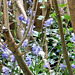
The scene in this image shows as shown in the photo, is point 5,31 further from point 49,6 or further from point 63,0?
point 63,0

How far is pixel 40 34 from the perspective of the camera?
1.50 metres

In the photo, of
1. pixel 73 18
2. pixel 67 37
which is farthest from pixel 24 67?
pixel 67 37

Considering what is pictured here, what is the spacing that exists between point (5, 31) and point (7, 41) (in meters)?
0.06

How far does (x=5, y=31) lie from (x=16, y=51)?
121 mm

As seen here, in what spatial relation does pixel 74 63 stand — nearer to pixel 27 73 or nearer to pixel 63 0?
pixel 27 73

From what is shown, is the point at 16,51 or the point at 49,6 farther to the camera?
the point at 49,6

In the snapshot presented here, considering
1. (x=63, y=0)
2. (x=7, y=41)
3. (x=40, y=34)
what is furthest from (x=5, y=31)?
(x=63, y=0)

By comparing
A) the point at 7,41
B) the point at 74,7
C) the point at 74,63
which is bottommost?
the point at 74,63

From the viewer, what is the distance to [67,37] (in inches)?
48.8

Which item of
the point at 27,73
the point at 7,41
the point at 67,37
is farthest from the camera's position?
the point at 67,37

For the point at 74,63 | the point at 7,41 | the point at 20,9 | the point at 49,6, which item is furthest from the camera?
the point at 20,9

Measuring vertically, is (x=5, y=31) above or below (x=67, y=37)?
above

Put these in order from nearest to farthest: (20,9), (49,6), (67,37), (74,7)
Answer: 1. (74,7)
2. (67,37)
3. (49,6)
4. (20,9)

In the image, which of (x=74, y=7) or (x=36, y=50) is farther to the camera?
(x=36, y=50)
